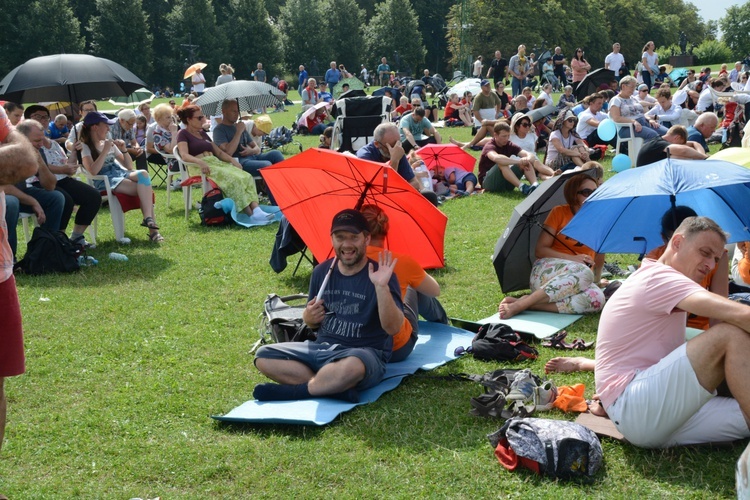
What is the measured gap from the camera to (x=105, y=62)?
984 centimetres

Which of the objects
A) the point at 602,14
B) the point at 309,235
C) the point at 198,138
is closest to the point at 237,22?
the point at 602,14

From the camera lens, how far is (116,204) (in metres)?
9.92

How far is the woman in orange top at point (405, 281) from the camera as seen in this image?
556 cm

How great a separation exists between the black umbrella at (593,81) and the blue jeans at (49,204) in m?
14.4

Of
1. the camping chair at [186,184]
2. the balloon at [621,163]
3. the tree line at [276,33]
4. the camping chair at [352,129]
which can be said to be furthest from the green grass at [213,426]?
the tree line at [276,33]

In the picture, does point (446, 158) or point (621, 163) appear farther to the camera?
point (621, 163)

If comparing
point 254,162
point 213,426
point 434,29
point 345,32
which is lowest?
point 213,426

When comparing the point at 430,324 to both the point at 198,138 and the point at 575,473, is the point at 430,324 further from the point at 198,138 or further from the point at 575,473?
the point at 198,138

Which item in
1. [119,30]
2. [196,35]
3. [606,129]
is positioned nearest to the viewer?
[606,129]

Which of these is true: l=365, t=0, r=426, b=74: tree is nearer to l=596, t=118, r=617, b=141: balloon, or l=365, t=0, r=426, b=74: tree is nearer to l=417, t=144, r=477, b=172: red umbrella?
l=596, t=118, r=617, b=141: balloon

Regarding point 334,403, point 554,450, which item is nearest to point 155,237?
point 334,403

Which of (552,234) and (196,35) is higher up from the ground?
(196,35)

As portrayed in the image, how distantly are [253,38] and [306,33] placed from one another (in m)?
4.22

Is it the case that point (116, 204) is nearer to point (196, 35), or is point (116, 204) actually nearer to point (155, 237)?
point (155, 237)
